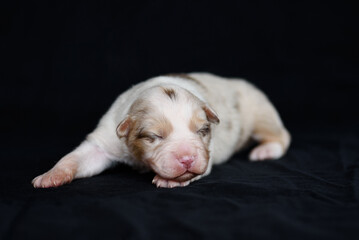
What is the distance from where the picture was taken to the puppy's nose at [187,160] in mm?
4031

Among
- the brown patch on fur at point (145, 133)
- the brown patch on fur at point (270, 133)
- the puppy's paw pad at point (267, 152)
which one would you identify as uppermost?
the brown patch on fur at point (145, 133)

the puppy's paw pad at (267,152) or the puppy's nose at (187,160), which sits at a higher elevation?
the puppy's nose at (187,160)

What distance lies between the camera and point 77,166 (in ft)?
A: 15.4

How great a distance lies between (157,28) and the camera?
7.46 meters

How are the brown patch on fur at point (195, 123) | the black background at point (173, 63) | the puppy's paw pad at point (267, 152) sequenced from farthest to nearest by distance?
the black background at point (173, 63)
the puppy's paw pad at point (267, 152)
the brown patch on fur at point (195, 123)

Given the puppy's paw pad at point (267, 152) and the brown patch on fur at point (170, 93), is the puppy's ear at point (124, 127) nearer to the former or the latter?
the brown patch on fur at point (170, 93)

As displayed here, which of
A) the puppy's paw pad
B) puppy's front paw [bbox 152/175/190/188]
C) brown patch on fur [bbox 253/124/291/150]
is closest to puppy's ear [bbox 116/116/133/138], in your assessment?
puppy's front paw [bbox 152/175/190/188]

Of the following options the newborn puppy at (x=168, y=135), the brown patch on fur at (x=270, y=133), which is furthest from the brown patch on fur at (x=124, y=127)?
the brown patch on fur at (x=270, y=133)

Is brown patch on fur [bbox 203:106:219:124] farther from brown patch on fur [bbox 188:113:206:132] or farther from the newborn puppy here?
brown patch on fur [bbox 188:113:206:132]

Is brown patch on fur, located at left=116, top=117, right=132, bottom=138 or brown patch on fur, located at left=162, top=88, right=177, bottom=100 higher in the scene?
brown patch on fur, located at left=162, top=88, right=177, bottom=100

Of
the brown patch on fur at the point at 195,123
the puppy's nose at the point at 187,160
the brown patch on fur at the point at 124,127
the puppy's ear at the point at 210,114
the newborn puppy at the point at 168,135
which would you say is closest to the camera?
the puppy's nose at the point at 187,160

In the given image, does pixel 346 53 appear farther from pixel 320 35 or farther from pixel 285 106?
pixel 285 106

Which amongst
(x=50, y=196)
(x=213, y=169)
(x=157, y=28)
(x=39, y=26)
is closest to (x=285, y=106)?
(x=157, y=28)

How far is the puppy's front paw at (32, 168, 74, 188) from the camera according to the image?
14.3ft
